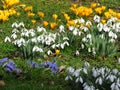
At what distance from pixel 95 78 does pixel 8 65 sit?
5.94ft

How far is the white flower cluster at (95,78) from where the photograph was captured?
6.45 metres

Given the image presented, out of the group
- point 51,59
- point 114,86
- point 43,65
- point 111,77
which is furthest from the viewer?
point 51,59

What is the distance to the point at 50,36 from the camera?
8.84 meters

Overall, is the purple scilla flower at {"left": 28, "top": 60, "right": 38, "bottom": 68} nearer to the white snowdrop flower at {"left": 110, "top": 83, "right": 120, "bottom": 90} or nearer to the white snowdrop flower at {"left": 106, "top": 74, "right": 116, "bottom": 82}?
the white snowdrop flower at {"left": 106, "top": 74, "right": 116, "bottom": 82}

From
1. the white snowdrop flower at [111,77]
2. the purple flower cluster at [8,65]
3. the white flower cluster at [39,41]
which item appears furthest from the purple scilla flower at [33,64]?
the white snowdrop flower at [111,77]

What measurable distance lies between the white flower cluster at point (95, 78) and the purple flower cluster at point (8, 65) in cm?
122

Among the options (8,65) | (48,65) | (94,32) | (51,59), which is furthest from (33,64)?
(94,32)

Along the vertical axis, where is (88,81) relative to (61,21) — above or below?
above

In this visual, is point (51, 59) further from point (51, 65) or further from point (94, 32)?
point (94, 32)

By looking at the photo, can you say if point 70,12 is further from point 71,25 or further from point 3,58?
point 3,58

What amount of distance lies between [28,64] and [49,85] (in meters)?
0.72

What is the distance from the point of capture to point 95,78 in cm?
676

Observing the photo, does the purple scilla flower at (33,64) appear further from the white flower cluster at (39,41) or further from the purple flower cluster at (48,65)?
the white flower cluster at (39,41)

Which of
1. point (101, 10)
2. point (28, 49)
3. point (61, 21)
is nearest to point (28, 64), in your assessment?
point (28, 49)
